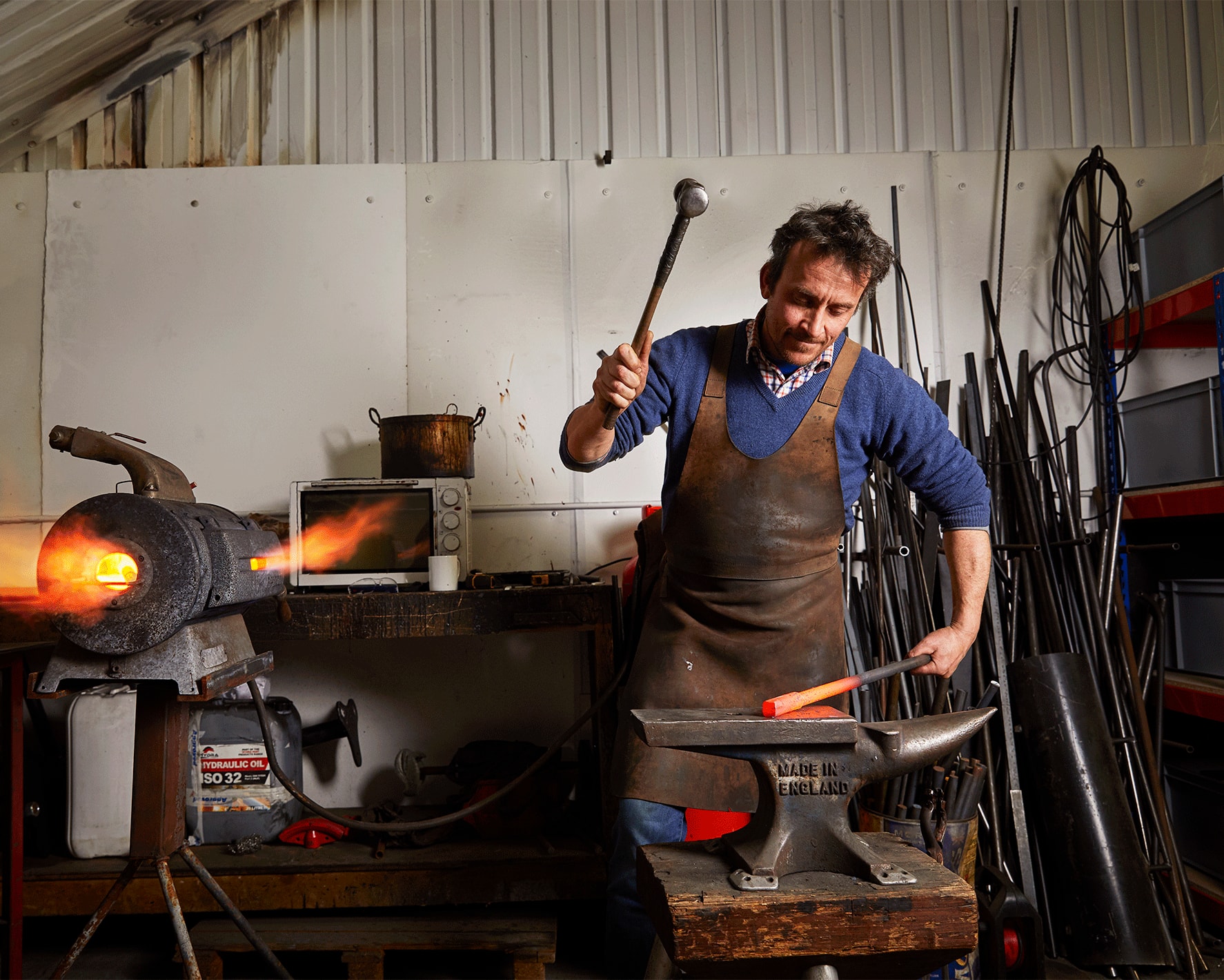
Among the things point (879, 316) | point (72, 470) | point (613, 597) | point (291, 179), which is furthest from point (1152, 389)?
point (72, 470)

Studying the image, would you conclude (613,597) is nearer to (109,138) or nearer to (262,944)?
(262,944)

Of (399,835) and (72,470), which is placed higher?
(72,470)

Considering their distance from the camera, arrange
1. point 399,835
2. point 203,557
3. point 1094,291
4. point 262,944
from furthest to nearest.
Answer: point 1094,291 < point 399,835 < point 262,944 < point 203,557

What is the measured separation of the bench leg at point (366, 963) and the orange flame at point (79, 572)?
1.18 metres

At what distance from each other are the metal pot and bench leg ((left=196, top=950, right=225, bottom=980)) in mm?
1319

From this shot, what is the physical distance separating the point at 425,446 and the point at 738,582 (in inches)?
47.0

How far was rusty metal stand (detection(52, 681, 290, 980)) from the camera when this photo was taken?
63.1 inches

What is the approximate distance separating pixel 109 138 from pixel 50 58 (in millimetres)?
363

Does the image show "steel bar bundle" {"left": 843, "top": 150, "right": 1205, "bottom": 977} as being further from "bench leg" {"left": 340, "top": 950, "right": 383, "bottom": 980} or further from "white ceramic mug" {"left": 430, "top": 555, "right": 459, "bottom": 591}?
"bench leg" {"left": 340, "top": 950, "right": 383, "bottom": 980}

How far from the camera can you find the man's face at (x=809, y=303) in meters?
1.62

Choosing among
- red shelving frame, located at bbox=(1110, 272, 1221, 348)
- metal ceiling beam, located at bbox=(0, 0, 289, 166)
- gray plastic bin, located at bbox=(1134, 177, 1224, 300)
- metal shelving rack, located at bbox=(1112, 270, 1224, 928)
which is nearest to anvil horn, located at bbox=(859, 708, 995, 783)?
metal shelving rack, located at bbox=(1112, 270, 1224, 928)

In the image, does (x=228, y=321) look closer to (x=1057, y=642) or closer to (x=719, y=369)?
(x=719, y=369)

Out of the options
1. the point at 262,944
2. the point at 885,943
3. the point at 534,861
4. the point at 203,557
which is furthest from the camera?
the point at 534,861

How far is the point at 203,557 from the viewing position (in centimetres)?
147
